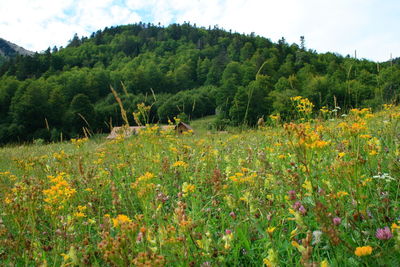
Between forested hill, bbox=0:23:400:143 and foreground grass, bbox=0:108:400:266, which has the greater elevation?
forested hill, bbox=0:23:400:143

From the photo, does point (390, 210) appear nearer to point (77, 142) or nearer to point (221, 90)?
point (77, 142)

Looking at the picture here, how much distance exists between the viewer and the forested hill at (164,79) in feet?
129

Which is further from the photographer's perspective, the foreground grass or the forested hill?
the forested hill

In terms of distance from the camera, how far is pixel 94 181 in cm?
342

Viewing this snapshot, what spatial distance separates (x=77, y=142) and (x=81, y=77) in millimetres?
83246

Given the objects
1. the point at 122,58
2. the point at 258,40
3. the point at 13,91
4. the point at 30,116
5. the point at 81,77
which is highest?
the point at 258,40

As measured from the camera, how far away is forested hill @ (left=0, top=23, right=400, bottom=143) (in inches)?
1549

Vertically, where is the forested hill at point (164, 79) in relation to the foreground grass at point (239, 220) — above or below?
above

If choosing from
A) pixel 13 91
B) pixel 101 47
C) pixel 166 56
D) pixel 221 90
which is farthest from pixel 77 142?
pixel 101 47

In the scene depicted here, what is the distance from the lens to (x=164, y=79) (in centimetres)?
9719

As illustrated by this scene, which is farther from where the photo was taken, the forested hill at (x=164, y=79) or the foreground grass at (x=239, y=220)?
the forested hill at (x=164, y=79)

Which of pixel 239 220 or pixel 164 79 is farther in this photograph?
pixel 164 79

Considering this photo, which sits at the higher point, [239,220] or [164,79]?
[164,79]

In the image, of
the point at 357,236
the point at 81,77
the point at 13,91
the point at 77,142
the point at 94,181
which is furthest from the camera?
the point at 81,77
